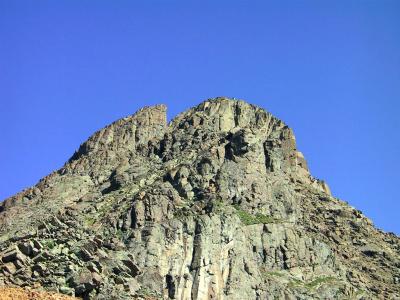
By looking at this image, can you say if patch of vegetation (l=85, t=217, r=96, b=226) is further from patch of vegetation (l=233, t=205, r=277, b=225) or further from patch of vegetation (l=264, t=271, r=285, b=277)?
patch of vegetation (l=264, t=271, r=285, b=277)

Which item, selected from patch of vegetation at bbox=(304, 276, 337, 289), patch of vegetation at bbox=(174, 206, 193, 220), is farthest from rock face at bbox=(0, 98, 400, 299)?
patch of vegetation at bbox=(304, 276, 337, 289)

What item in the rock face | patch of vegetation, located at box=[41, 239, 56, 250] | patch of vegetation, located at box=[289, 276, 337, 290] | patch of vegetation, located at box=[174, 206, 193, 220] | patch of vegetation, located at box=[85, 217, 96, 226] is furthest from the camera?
patch of vegetation, located at box=[289, 276, 337, 290]

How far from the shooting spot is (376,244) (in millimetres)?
189875

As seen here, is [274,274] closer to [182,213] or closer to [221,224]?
[221,224]

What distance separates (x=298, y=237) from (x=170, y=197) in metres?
26.4

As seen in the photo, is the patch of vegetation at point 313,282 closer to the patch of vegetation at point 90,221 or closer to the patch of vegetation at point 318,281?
the patch of vegetation at point 318,281

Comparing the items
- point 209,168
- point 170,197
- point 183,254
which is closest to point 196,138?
point 209,168

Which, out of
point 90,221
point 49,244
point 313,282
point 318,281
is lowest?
point 49,244

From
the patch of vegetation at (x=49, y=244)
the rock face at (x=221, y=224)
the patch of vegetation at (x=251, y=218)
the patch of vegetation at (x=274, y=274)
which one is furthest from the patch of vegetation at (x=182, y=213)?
the patch of vegetation at (x=49, y=244)

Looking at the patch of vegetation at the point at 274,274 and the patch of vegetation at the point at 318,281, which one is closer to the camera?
the patch of vegetation at the point at 318,281

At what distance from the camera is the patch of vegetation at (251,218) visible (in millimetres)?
168275

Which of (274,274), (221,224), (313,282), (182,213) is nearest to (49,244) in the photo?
(221,224)

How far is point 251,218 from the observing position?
171 meters

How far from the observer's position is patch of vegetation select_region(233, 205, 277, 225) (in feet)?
552
